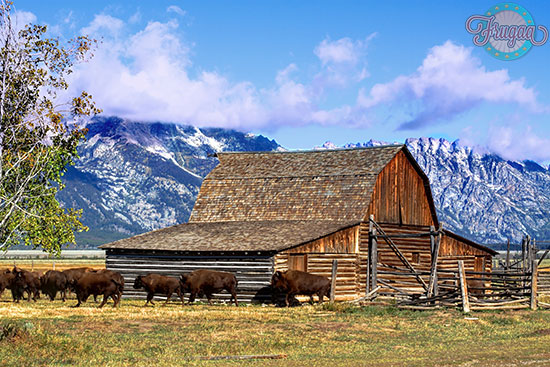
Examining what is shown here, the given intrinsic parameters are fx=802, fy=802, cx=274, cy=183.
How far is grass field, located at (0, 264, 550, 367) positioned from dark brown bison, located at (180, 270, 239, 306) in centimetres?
351

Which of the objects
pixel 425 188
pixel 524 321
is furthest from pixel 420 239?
pixel 524 321

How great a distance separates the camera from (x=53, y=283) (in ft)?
118

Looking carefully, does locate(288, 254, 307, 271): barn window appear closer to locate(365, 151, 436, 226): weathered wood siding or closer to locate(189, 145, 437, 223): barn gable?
locate(189, 145, 437, 223): barn gable

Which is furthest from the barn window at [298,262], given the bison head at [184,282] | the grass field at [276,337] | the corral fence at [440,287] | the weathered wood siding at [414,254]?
the grass field at [276,337]

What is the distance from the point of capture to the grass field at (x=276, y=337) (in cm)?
1794

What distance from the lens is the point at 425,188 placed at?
4591cm

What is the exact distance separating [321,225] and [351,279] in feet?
9.88

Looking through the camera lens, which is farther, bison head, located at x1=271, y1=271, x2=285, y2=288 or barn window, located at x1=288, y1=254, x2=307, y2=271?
barn window, located at x1=288, y1=254, x2=307, y2=271

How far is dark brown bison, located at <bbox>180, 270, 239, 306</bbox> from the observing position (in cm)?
3497

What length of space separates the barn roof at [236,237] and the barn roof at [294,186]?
1.30 metres

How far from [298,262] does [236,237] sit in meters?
3.39

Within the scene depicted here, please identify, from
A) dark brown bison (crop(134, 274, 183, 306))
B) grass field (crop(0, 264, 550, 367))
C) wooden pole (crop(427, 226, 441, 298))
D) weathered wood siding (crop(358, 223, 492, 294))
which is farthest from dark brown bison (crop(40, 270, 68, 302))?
wooden pole (crop(427, 226, 441, 298))

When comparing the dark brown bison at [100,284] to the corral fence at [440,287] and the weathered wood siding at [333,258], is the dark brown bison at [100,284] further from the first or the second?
the corral fence at [440,287]

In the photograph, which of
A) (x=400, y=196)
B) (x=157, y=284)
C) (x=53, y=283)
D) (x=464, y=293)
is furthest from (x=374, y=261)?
(x=53, y=283)
